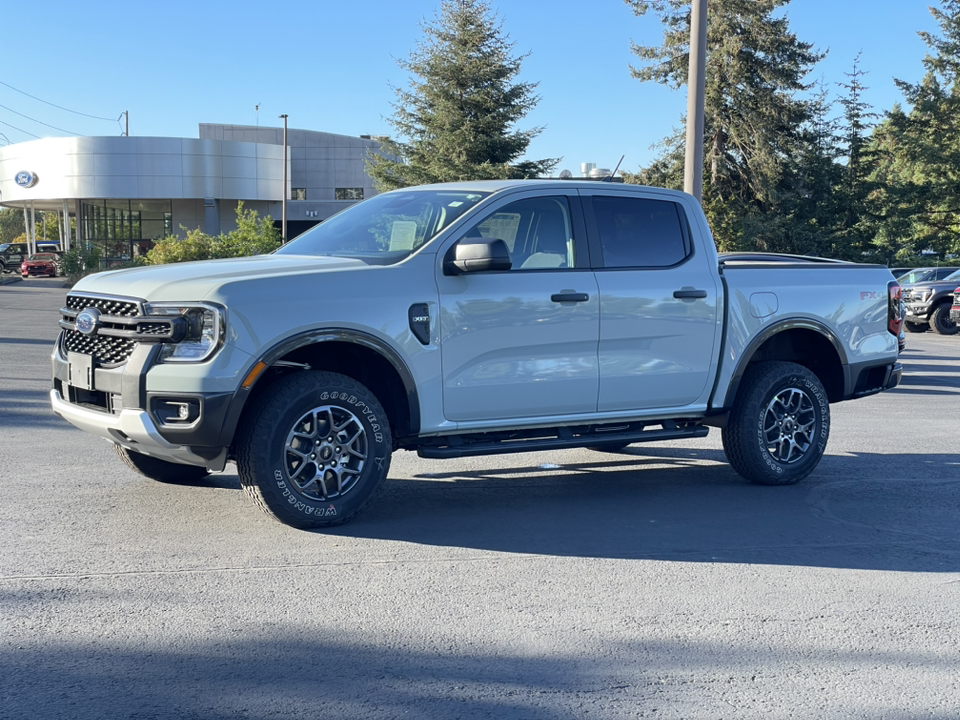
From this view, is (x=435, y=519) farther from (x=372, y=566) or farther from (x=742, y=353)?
(x=742, y=353)

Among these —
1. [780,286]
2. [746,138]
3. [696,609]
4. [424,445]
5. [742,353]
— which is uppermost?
[746,138]

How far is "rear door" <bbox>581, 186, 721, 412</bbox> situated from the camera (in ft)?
21.9

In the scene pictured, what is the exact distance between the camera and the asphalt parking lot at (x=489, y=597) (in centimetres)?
374

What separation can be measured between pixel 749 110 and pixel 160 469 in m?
42.6

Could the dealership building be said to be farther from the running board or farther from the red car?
the running board

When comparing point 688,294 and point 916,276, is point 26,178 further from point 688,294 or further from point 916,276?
point 688,294

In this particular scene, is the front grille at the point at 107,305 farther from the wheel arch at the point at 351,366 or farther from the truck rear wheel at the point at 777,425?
the truck rear wheel at the point at 777,425

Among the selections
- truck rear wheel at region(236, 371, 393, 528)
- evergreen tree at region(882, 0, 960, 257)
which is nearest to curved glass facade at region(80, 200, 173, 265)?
evergreen tree at region(882, 0, 960, 257)

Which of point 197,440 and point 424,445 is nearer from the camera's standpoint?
point 197,440

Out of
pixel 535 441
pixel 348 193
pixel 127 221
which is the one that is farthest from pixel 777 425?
pixel 348 193

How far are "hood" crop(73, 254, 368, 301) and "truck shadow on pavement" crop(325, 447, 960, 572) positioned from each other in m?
1.47

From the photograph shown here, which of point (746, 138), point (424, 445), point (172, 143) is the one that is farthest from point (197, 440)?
point (172, 143)

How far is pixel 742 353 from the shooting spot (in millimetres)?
7234

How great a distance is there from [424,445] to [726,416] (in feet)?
7.67
